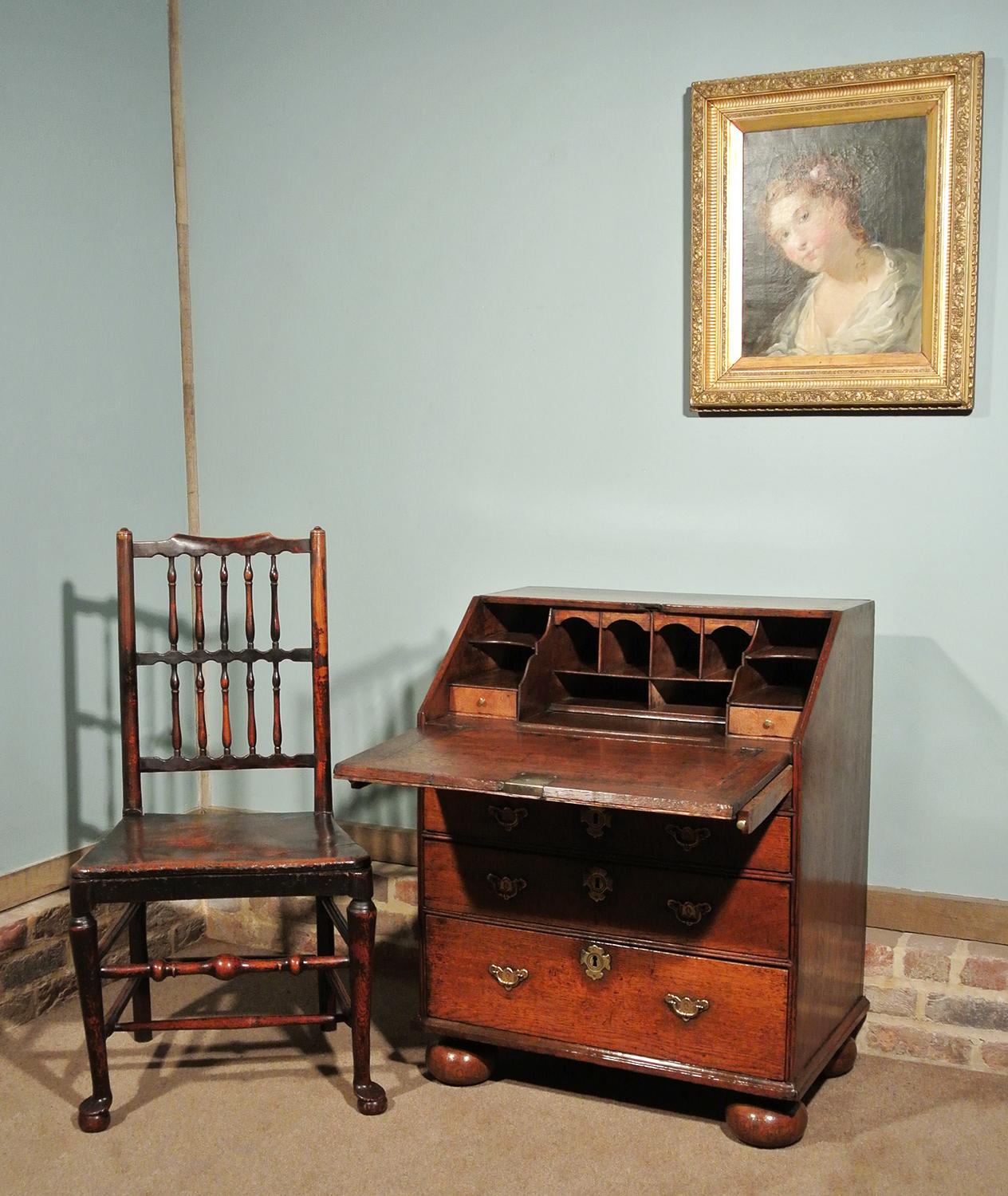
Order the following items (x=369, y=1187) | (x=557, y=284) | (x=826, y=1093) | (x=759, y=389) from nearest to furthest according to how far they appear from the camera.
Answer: (x=369, y=1187) → (x=826, y=1093) → (x=759, y=389) → (x=557, y=284)

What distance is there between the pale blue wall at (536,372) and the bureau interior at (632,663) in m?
0.26

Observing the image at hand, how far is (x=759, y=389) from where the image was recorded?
2.94m

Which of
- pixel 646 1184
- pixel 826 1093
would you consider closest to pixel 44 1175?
pixel 646 1184

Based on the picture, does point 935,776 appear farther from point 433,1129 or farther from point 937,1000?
point 433,1129

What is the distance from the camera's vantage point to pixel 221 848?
2.62m

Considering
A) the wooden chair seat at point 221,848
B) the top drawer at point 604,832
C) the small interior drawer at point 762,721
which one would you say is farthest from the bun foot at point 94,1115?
the small interior drawer at point 762,721

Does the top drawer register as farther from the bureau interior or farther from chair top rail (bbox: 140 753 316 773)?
chair top rail (bbox: 140 753 316 773)

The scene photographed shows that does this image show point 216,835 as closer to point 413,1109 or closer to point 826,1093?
point 413,1109

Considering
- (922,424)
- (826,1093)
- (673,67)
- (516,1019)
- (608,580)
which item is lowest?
(826,1093)

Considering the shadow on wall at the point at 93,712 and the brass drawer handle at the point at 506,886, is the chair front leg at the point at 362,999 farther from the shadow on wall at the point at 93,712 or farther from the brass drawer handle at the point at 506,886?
the shadow on wall at the point at 93,712

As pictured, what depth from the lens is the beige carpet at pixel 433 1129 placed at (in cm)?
240

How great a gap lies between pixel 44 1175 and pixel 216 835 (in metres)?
0.70

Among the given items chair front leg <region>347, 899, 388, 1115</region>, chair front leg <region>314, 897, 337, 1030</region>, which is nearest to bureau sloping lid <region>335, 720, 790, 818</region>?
chair front leg <region>347, 899, 388, 1115</region>

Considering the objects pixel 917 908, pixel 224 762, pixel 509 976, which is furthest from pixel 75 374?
pixel 917 908
